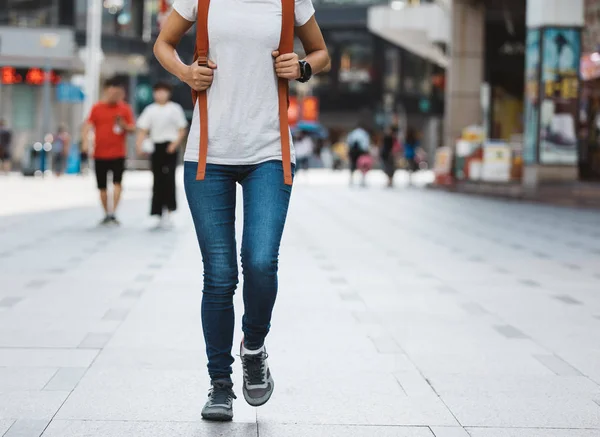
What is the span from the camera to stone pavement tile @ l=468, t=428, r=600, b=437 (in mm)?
4203

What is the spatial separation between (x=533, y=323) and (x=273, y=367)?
2.16m

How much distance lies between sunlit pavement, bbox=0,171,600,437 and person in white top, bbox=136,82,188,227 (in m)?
0.58

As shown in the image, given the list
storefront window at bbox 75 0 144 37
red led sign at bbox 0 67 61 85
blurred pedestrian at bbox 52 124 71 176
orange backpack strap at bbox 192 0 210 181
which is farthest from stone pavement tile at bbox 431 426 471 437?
storefront window at bbox 75 0 144 37

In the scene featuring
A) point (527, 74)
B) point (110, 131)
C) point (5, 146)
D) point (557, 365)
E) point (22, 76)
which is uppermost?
point (22, 76)

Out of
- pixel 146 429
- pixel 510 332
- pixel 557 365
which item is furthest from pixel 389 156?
pixel 146 429

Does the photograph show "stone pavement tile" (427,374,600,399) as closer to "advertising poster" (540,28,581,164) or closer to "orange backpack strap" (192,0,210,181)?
"orange backpack strap" (192,0,210,181)

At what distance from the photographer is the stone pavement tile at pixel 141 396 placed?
438 centimetres

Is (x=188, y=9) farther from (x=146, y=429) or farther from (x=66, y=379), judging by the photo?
(x=66, y=379)

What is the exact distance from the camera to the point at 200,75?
413 centimetres

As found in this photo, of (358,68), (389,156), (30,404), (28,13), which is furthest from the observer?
(358,68)

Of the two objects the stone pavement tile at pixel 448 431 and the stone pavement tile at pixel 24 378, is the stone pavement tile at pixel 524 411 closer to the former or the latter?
the stone pavement tile at pixel 448 431

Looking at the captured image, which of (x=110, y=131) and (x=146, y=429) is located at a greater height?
(x=110, y=131)

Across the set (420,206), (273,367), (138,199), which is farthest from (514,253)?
(138,199)

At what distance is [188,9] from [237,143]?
52 centimetres
